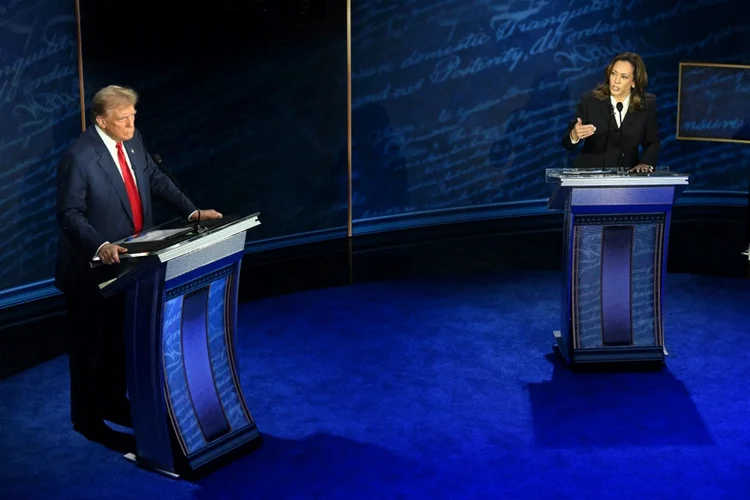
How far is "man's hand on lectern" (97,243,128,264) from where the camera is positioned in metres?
3.62

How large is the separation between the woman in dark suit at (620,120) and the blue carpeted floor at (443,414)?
1029mm

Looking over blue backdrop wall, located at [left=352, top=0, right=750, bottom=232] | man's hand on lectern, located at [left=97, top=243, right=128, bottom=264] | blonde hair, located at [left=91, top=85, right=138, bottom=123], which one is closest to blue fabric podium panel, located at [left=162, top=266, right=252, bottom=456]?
man's hand on lectern, located at [left=97, top=243, right=128, bottom=264]

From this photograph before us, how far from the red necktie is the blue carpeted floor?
96 centimetres

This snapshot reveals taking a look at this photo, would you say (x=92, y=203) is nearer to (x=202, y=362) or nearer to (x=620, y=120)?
(x=202, y=362)

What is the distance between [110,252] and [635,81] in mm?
3075

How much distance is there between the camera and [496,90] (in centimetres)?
873

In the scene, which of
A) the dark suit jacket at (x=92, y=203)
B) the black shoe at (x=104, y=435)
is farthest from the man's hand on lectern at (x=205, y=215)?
the black shoe at (x=104, y=435)

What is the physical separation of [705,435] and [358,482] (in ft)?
5.03

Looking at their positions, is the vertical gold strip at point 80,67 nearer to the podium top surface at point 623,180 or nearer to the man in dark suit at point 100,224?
the man in dark suit at point 100,224

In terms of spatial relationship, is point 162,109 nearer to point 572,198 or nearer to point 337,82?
point 337,82

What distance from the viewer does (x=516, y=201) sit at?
8.97 meters

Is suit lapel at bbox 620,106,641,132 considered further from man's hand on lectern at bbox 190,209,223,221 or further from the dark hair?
man's hand on lectern at bbox 190,209,223,221

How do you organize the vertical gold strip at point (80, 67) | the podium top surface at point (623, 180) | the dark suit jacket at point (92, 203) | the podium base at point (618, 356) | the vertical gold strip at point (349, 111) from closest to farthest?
the dark suit jacket at point (92, 203), the podium top surface at point (623, 180), the podium base at point (618, 356), the vertical gold strip at point (80, 67), the vertical gold strip at point (349, 111)

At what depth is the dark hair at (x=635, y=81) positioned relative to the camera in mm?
5371
